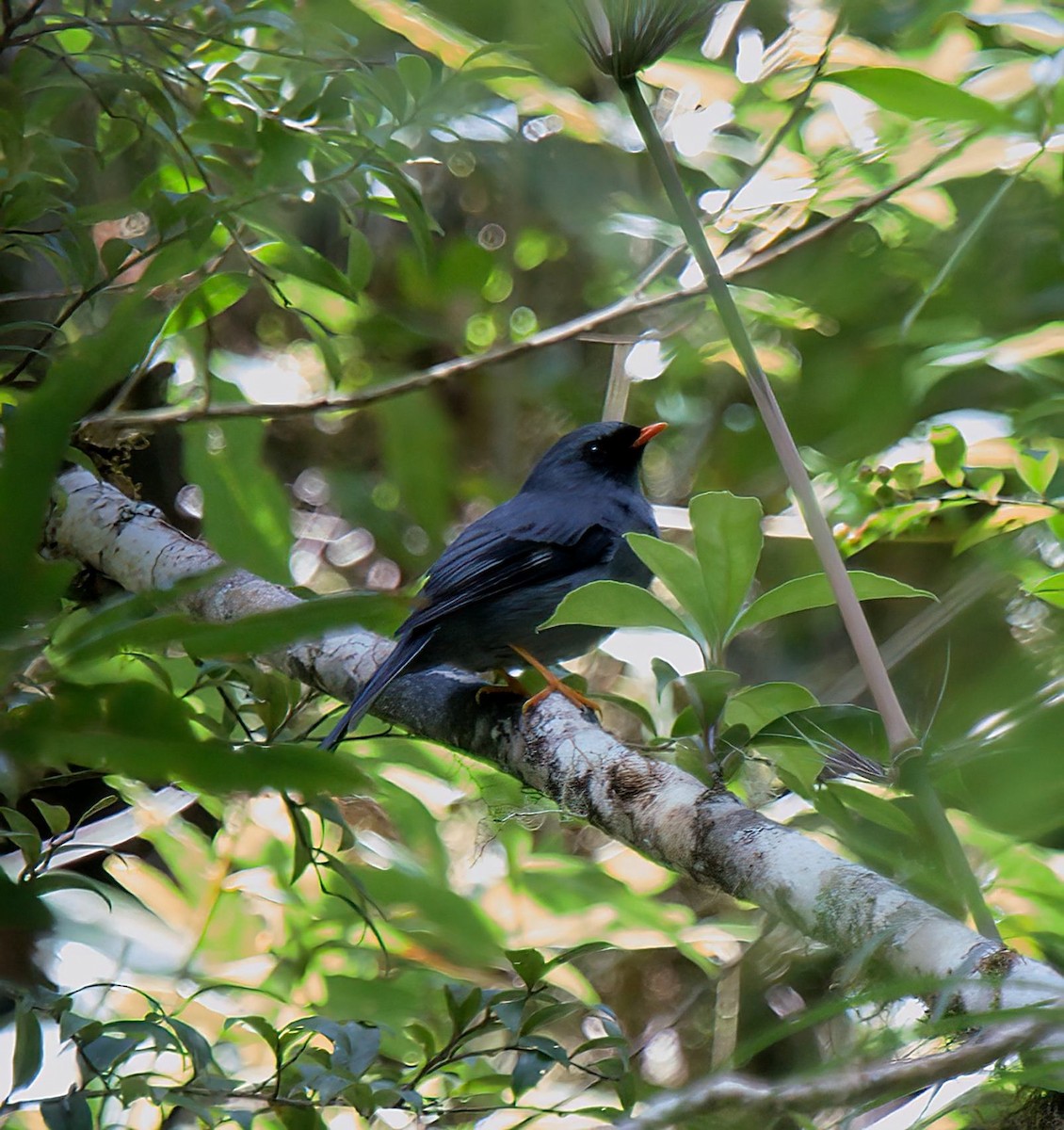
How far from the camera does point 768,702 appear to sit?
5.86 feet

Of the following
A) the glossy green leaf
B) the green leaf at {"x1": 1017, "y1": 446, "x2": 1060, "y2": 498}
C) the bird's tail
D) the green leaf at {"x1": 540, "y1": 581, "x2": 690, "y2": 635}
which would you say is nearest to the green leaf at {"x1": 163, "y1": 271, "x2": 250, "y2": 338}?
the bird's tail

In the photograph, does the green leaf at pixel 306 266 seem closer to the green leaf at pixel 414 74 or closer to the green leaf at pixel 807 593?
the green leaf at pixel 414 74

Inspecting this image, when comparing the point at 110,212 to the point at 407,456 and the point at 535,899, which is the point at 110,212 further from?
the point at 535,899

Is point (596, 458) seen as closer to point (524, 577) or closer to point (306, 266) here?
point (524, 577)

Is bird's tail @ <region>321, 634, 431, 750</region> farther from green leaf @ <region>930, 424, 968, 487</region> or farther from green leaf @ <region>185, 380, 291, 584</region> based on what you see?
green leaf @ <region>930, 424, 968, 487</region>

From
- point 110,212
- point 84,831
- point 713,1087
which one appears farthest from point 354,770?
point 84,831

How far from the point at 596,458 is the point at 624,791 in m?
2.21

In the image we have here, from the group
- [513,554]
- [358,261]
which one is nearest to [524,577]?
[513,554]

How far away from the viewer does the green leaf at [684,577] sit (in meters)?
1.77

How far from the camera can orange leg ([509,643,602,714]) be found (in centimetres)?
240

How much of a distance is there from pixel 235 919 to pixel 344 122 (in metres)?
1.82

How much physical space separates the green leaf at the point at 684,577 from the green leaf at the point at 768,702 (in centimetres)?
12

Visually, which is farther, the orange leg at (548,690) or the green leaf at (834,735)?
the orange leg at (548,690)

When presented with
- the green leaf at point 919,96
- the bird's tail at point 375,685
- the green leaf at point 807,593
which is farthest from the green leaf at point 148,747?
the bird's tail at point 375,685
